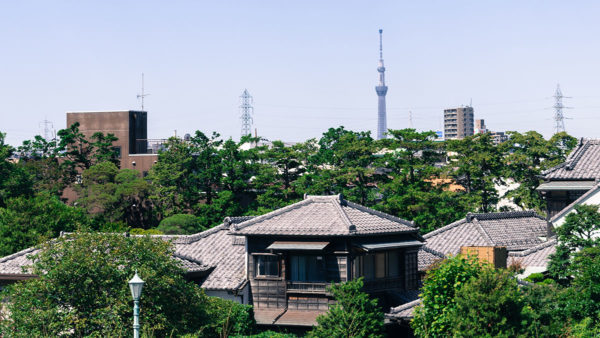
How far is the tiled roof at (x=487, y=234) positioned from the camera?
157 feet

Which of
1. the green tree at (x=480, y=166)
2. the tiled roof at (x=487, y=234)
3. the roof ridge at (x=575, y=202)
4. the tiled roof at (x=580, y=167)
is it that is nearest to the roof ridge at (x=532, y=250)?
the roof ridge at (x=575, y=202)

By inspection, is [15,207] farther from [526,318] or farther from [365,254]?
[526,318]

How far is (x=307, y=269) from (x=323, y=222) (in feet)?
7.71

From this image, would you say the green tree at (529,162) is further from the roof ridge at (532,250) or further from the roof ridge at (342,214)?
the roof ridge at (342,214)

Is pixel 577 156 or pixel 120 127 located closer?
pixel 577 156

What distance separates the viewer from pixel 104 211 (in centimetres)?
7544

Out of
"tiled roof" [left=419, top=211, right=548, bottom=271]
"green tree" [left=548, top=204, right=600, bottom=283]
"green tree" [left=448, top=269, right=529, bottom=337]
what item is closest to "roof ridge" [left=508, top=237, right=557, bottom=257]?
"tiled roof" [left=419, top=211, right=548, bottom=271]

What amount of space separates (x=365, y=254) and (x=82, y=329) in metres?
15.6

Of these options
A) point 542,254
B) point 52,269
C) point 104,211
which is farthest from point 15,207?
point 542,254

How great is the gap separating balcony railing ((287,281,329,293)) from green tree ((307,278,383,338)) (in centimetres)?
481

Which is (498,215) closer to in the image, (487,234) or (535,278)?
(487,234)

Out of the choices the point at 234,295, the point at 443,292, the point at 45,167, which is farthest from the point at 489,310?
the point at 45,167

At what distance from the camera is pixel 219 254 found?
4422 centimetres

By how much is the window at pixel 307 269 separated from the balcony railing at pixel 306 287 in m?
0.24
